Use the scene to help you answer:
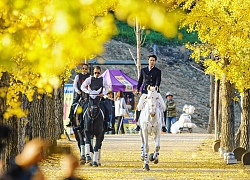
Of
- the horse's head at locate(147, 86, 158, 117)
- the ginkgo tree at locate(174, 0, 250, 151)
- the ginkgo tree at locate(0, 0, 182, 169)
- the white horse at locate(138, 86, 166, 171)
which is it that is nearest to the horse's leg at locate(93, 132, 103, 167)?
the white horse at locate(138, 86, 166, 171)

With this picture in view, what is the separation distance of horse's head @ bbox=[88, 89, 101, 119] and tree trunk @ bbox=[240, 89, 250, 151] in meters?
4.66

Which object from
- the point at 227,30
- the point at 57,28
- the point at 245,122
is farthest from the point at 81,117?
the point at 57,28

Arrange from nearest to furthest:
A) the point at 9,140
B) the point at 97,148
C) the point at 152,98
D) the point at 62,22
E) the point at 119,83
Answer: the point at 62,22
the point at 9,140
the point at 152,98
the point at 97,148
the point at 119,83

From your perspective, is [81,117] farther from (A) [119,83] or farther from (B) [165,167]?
(A) [119,83]

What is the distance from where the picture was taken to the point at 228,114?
24531mm

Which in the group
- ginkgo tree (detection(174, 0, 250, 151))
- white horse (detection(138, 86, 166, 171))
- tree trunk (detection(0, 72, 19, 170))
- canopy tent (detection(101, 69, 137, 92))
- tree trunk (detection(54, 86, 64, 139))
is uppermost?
canopy tent (detection(101, 69, 137, 92))

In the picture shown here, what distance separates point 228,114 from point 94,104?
498 cm

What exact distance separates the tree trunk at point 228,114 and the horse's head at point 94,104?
4595mm

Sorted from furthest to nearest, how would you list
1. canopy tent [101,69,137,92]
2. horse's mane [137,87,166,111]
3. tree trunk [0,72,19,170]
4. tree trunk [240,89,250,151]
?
canopy tent [101,69,137,92]
tree trunk [240,89,250,151]
horse's mane [137,87,166,111]
tree trunk [0,72,19,170]

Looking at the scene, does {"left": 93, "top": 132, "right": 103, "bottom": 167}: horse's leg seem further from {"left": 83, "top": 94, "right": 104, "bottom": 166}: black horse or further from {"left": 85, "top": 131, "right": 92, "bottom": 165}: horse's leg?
{"left": 85, "top": 131, "right": 92, "bottom": 165}: horse's leg

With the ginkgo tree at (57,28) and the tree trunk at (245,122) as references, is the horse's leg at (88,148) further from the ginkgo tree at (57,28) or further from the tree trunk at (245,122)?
the ginkgo tree at (57,28)

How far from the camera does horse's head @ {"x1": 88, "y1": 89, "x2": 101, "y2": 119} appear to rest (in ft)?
69.0

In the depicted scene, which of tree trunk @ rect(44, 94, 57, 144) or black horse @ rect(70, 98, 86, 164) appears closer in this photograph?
black horse @ rect(70, 98, 86, 164)

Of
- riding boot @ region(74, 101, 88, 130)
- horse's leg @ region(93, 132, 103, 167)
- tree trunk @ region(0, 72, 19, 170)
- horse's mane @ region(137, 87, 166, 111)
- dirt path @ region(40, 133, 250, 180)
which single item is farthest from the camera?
riding boot @ region(74, 101, 88, 130)
